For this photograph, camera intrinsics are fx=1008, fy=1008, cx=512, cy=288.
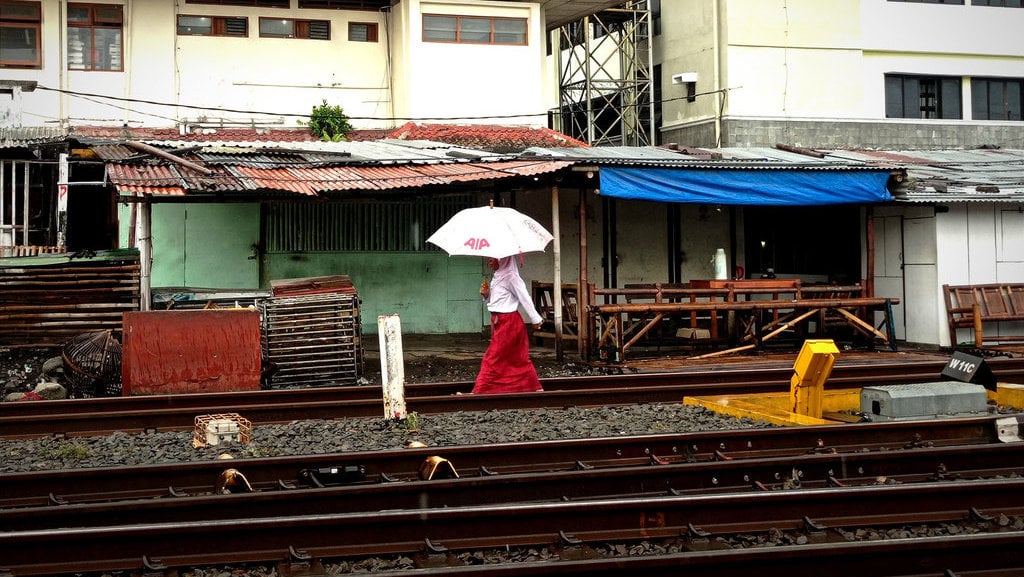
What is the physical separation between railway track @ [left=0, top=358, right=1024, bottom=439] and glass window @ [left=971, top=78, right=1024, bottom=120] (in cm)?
1533

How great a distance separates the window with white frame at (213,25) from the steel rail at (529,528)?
1740 cm

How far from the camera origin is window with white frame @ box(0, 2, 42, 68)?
67.1ft

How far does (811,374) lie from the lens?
31.2 ft

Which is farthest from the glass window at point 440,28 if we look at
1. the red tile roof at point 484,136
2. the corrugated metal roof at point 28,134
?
the corrugated metal roof at point 28,134

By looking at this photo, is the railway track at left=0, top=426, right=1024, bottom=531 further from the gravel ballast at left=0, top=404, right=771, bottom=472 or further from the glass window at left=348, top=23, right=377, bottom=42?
the glass window at left=348, top=23, right=377, bottom=42

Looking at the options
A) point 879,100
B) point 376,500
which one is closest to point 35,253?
point 376,500

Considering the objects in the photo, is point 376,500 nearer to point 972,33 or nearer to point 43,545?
point 43,545

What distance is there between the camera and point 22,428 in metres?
9.53

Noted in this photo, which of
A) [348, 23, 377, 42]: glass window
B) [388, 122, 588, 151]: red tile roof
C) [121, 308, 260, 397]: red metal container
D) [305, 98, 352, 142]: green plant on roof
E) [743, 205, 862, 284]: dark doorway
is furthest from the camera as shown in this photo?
[348, 23, 377, 42]: glass window

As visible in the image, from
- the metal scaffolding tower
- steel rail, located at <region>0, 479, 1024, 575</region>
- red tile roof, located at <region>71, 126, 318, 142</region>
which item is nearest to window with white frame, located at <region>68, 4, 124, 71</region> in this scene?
red tile roof, located at <region>71, 126, 318, 142</region>

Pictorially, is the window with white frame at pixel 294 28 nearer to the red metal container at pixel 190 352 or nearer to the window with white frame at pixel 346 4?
the window with white frame at pixel 346 4

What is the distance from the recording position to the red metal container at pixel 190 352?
40.2 feet

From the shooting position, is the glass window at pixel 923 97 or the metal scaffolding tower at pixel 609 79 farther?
the metal scaffolding tower at pixel 609 79

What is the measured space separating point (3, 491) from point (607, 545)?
420cm
